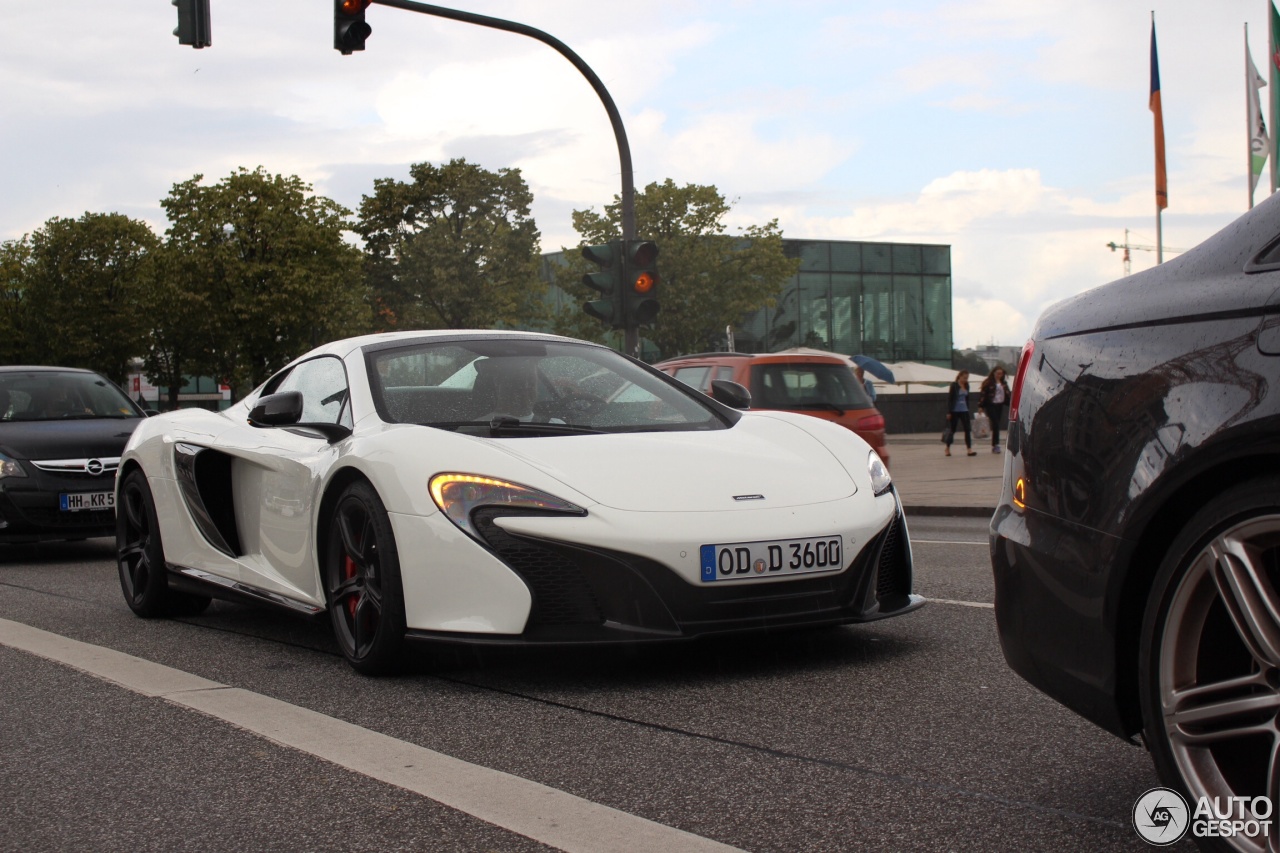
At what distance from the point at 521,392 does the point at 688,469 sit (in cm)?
98

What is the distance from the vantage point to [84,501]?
1022 centimetres

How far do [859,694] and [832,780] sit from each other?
1.05m

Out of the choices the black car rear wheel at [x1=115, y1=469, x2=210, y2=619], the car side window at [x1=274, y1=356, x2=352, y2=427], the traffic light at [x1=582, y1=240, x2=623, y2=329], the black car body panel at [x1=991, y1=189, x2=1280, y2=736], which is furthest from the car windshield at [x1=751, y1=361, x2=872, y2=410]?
the black car body panel at [x1=991, y1=189, x2=1280, y2=736]

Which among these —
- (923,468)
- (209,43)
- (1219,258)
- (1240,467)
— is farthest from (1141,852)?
(923,468)

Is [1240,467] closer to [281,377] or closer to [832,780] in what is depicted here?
[832,780]

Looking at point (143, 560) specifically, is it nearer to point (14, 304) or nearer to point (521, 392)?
point (521, 392)

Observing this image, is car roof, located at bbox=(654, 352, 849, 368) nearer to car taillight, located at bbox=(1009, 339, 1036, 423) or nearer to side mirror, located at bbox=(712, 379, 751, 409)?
side mirror, located at bbox=(712, 379, 751, 409)

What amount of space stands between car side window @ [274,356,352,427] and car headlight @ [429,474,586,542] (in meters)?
0.92

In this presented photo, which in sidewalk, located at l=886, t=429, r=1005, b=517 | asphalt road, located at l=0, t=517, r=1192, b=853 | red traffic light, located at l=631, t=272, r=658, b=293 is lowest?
sidewalk, located at l=886, t=429, r=1005, b=517

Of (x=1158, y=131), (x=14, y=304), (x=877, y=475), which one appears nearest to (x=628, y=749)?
(x=877, y=475)

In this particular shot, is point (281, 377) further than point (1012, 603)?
Yes

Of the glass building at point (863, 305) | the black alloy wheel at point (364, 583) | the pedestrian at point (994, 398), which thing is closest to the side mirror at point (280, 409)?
the black alloy wheel at point (364, 583)

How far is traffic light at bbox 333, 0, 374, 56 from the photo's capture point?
14.0m

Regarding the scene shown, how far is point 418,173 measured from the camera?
199 feet
